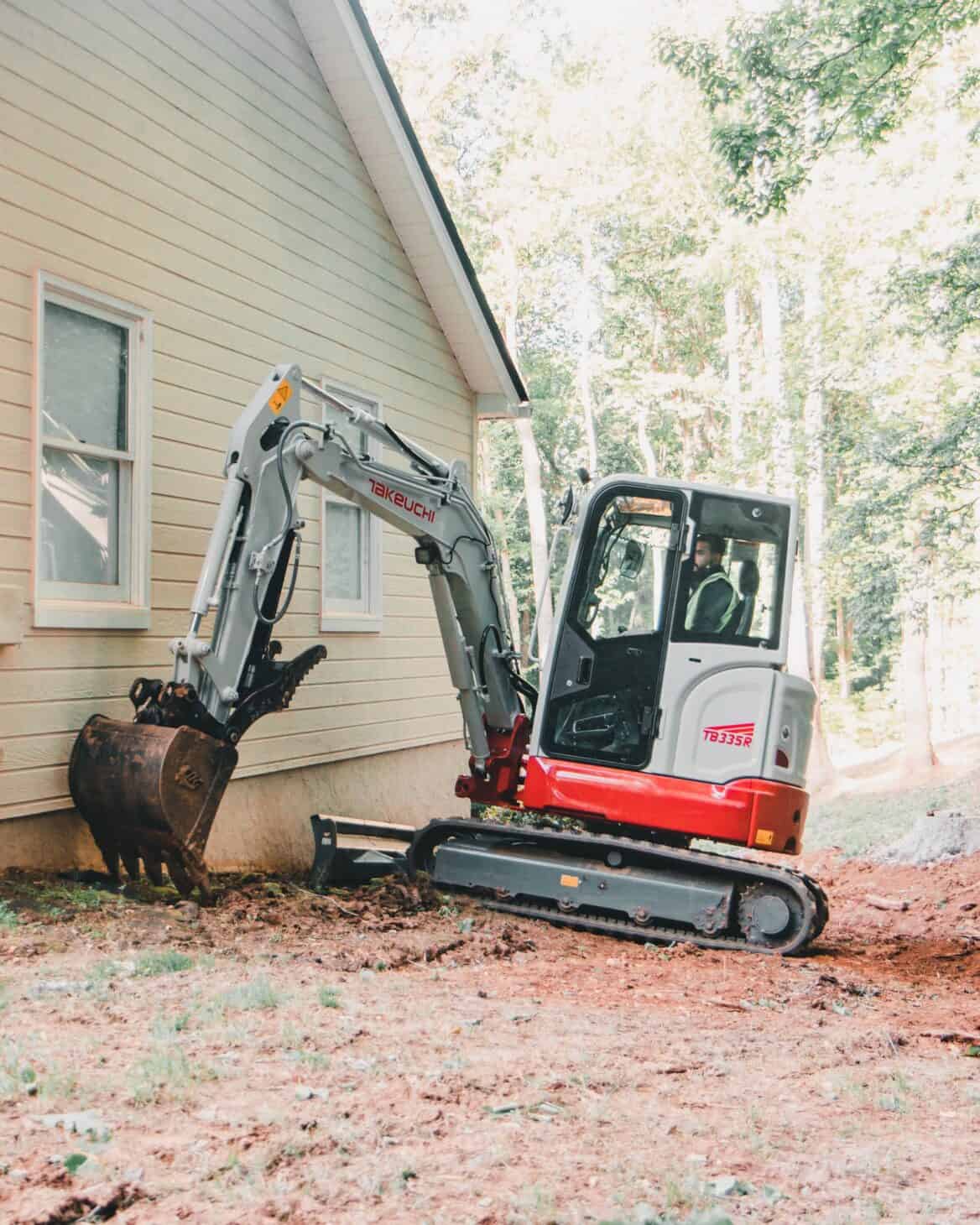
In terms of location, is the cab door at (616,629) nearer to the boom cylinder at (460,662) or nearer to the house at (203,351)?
the boom cylinder at (460,662)

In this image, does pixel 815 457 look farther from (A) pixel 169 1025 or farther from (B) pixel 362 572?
(A) pixel 169 1025

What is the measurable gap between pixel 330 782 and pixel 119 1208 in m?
7.52

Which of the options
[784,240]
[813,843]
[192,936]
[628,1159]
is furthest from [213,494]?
[784,240]

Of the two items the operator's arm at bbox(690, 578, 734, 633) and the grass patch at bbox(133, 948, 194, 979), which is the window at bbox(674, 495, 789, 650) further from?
the grass patch at bbox(133, 948, 194, 979)

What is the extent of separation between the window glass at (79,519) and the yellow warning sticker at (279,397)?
3.94 ft

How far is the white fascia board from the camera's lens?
10.4 meters

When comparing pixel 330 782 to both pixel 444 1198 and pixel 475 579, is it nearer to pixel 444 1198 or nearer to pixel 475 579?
pixel 475 579

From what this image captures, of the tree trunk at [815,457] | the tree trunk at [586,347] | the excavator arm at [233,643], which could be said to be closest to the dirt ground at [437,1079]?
the excavator arm at [233,643]

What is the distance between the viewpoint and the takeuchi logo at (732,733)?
826cm

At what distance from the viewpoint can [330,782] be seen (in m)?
10.6

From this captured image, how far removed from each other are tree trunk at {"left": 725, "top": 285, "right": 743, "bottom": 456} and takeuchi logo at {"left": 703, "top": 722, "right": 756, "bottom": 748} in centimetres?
1837

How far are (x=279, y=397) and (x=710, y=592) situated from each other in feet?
10.3

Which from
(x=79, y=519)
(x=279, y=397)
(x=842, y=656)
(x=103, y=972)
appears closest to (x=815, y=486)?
(x=842, y=656)

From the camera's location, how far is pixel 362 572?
37.0ft
